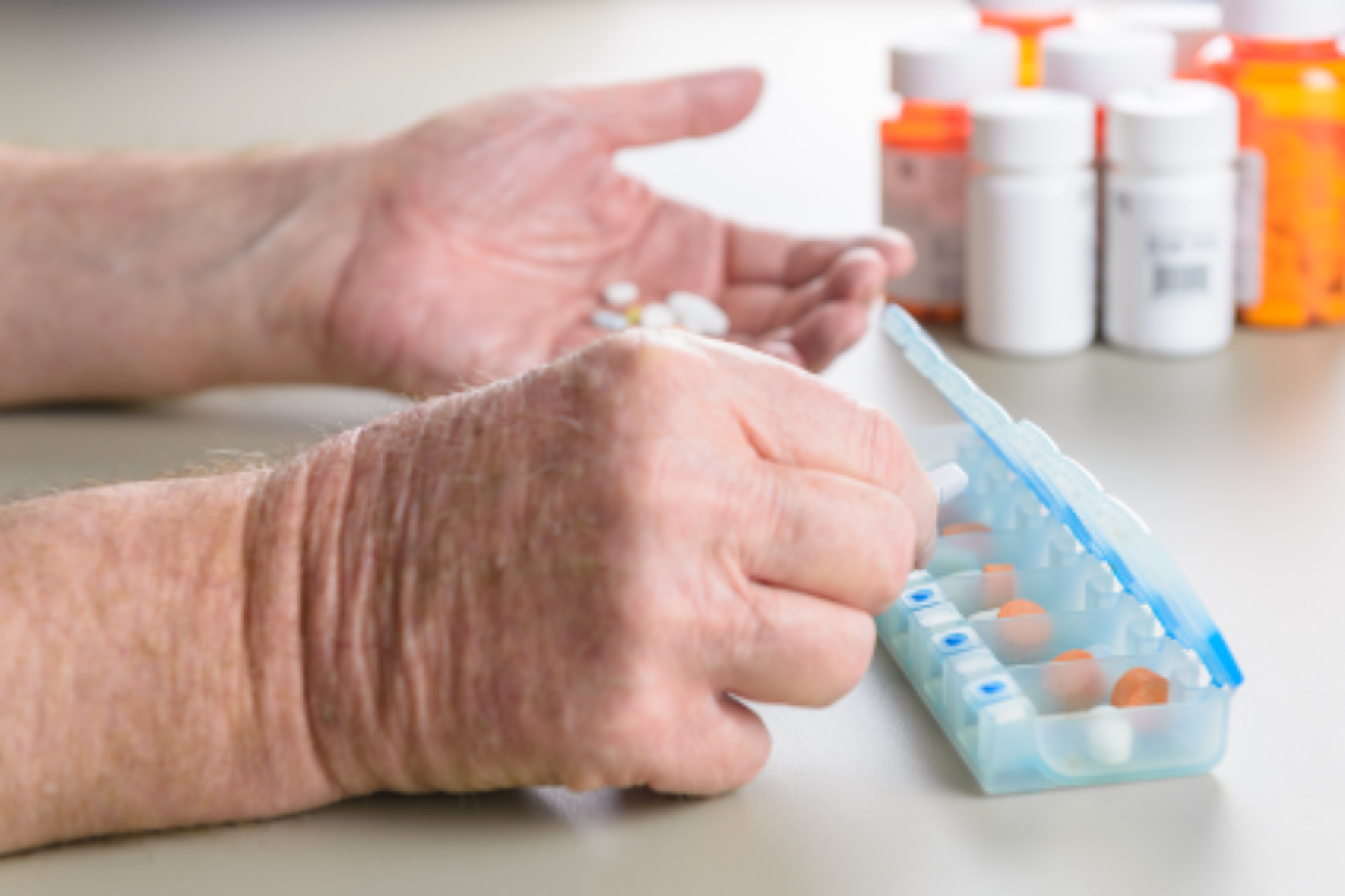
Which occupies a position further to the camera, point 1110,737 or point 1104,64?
point 1104,64

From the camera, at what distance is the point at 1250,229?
1199 millimetres

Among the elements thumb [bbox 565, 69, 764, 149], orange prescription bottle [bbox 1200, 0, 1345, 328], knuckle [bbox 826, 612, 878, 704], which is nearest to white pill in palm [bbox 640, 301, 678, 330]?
thumb [bbox 565, 69, 764, 149]

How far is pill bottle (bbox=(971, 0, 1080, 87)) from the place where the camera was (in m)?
1.33

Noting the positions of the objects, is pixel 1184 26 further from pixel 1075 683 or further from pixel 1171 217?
pixel 1075 683

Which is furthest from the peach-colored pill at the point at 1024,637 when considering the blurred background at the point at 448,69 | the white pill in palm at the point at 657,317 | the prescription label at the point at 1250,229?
the blurred background at the point at 448,69

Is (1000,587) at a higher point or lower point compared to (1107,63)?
lower

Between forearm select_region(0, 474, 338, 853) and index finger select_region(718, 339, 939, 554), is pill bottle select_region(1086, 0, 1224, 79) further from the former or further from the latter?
forearm select_region(0, 474, 338, 853)

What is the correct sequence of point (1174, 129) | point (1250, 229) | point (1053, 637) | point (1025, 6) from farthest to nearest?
point (1025, 6), point (1250, 229), point (1174, 129), point (1053, 637)

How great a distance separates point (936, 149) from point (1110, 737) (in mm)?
738

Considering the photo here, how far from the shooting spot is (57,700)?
24.6 inches

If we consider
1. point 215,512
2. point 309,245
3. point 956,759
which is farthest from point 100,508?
point 309,245

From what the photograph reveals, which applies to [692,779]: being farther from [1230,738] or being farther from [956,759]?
[1230,738]

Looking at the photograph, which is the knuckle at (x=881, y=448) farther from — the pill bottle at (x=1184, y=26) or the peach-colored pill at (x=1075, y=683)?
the pill bottle at (x=1184, y=26)

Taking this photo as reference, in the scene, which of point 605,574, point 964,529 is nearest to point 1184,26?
point 964,529
